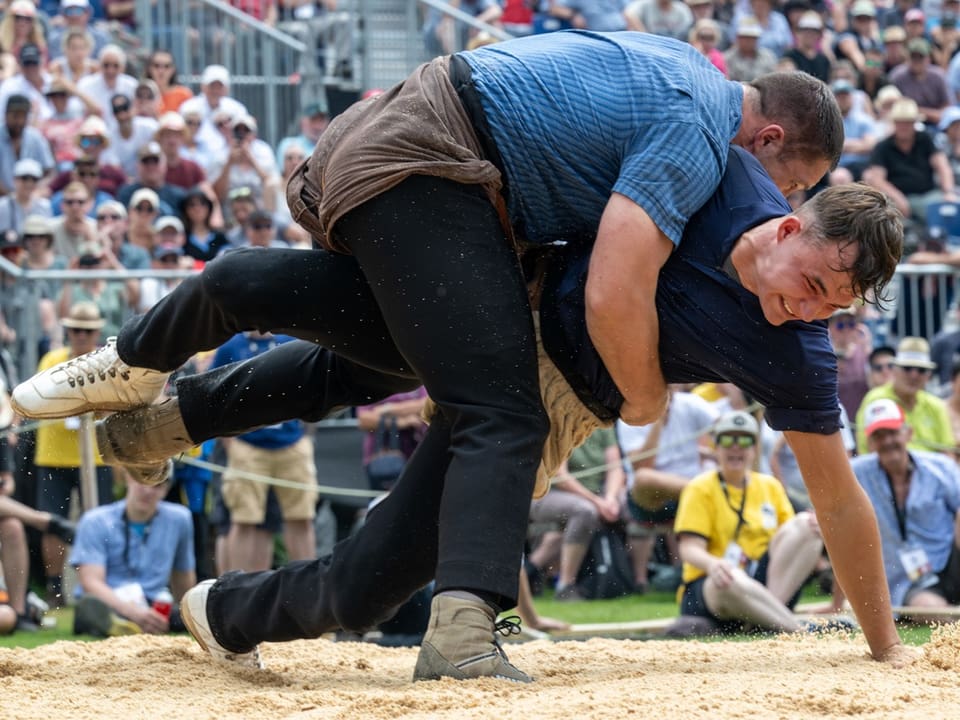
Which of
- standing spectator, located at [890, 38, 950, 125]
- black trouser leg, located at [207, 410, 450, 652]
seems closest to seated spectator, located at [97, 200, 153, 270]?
black trouser leg, located at [207, 410, 450, 652]

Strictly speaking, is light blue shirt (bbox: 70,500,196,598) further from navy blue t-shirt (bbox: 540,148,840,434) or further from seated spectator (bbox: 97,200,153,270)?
navy blue t-shirt (bbox: 540,148,840,434)

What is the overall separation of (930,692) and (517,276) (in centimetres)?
139

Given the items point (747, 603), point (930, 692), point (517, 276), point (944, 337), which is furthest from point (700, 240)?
point (944, 337)

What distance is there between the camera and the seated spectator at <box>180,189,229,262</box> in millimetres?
10344

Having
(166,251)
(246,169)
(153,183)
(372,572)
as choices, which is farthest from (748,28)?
(372,572)

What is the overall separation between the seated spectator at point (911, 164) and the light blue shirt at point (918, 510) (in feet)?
16.2

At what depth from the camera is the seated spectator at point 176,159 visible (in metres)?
11.1

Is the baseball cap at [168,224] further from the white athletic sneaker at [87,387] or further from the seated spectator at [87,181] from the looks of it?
the white athletic sneaker at [87,387]

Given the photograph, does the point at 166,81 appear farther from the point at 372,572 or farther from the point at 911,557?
the point at 372,572

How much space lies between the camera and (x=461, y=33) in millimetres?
13414

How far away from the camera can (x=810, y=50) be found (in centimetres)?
1360

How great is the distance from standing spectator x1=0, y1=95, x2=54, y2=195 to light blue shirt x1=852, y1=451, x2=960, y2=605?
20.6ft

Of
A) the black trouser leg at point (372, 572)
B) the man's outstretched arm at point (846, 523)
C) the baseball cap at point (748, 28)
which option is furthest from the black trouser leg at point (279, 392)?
the baseball cap at point (748, 28)

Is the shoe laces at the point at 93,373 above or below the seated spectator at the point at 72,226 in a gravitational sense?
above
